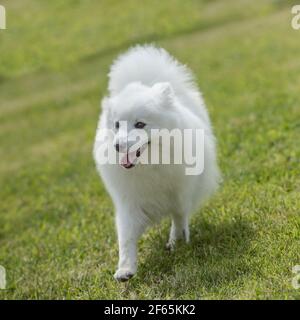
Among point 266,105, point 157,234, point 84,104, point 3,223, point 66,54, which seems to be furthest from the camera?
point 66,54

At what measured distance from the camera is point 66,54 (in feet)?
74.7

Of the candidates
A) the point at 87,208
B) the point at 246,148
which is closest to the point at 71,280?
the point at 87,208

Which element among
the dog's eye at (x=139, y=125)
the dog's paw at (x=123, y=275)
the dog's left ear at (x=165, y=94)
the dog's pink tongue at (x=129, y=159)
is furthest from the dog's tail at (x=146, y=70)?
the dog's paw at (x=123, y=275)

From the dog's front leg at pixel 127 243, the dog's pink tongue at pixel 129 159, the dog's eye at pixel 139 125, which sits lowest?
the dog's front leg at pixel 127 243

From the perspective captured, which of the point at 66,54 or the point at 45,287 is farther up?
the point at 66,54

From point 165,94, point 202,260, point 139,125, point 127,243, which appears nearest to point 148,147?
point 139,125

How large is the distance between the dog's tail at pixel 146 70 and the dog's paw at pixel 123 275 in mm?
1465

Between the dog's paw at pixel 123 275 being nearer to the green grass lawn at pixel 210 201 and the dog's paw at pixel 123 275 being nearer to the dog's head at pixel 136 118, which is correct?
the green grass lawn at pixel 210 201

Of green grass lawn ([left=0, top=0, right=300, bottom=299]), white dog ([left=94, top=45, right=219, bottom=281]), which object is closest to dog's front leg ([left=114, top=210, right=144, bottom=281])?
white dog ([left=94, top=45, right=219, bottom=281])

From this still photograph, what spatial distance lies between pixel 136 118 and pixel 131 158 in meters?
0.28

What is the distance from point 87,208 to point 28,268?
153 cm

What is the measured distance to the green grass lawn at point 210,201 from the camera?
189 inches

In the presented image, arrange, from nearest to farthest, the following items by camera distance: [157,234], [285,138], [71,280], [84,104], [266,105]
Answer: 1. [71,280]
2. [157,234]
3. [285,138]
4. [266,105]
5. [84,104]

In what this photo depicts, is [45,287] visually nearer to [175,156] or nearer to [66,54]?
[175,156]
